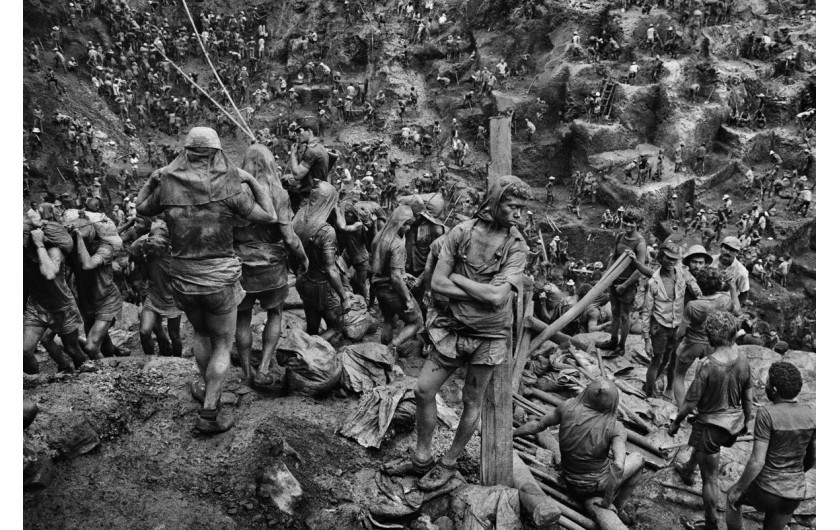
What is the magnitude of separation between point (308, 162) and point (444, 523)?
3778 mm

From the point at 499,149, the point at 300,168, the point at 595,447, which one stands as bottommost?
the point at 595,447

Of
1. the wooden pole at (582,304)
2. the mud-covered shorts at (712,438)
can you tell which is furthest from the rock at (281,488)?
the wooden pole at (582,304)

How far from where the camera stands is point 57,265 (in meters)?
5.34

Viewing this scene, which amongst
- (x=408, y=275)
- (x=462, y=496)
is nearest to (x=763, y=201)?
(x=408, y=275)

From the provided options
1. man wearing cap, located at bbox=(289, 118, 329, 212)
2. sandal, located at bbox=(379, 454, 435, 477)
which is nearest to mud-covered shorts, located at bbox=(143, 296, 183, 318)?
man wearing cap, located at bbox=(289, 118, 329, 212)

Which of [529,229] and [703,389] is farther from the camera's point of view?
[529,229]

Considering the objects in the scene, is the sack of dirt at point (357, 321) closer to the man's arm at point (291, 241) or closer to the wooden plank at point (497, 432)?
the man's arm at point (291, 241)

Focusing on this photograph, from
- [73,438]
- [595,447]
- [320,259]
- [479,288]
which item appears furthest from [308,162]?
[595,447]

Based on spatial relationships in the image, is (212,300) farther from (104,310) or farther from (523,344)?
(523,344)

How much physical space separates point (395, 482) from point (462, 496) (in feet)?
1.57

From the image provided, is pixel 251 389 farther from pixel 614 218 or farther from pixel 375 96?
pixel 375 96

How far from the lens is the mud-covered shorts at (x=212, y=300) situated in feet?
13.9

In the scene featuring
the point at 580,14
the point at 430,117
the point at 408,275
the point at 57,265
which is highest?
the point at 580,14

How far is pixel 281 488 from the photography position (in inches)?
163
